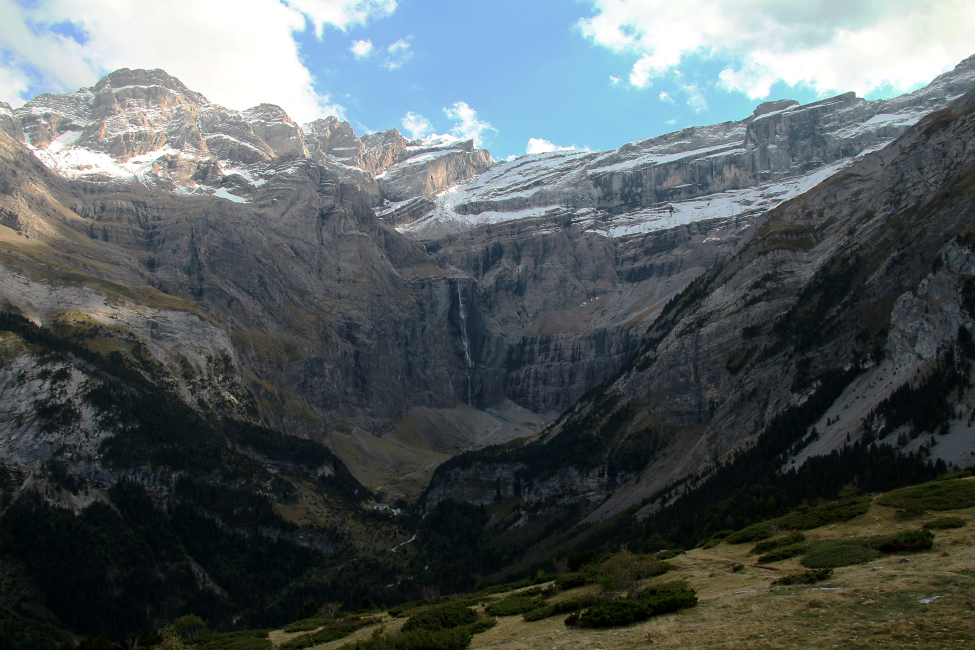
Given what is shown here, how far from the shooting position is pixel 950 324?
106062mm

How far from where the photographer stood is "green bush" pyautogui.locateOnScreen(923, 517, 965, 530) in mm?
41500

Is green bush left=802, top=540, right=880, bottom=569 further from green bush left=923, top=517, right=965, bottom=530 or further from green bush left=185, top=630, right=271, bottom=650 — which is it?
green bush left=185, top=630, right=271, bottom=650

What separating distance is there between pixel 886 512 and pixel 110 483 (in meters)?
182

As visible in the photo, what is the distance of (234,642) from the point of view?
5297cm

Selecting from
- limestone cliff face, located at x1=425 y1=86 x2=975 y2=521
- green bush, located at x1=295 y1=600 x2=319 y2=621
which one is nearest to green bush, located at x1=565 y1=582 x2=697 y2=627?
green bush, located at x1=295 y1=600 x2=319 y2=621

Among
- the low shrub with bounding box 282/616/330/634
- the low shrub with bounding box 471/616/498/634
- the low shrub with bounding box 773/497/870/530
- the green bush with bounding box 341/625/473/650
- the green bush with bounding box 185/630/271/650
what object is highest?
the low shrub with bounding box 773/497/870/530

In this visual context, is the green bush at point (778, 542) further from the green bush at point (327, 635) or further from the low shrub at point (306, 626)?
the low shrub at point (306, 626)

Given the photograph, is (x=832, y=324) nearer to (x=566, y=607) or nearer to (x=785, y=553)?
(x=785, y=553)

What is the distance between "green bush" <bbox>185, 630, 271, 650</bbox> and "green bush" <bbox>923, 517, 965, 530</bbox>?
48.1 meters

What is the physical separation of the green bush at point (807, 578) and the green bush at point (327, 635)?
32.9 m

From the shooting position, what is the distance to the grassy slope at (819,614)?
81.6ft

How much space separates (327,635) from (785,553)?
35.8 m

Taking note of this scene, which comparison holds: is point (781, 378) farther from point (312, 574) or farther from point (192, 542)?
point (192, 542)

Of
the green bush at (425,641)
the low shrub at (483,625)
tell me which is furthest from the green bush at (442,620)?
the green bush at (425,641)
